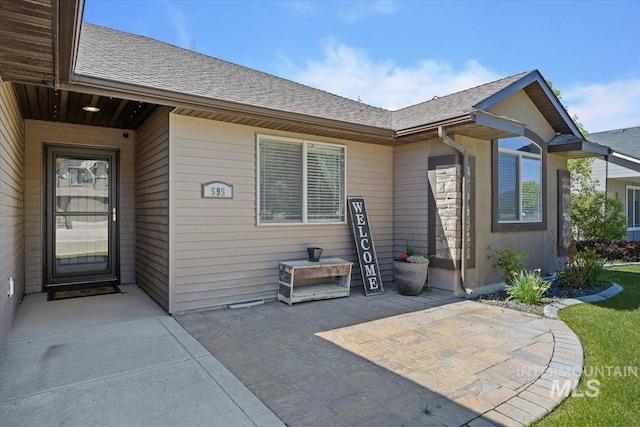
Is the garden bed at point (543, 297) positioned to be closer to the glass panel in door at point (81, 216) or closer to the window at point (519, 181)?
the window at point (519, 181)

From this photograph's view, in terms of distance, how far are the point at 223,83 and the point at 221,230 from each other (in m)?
2.26

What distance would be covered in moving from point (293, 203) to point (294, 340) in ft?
8.11

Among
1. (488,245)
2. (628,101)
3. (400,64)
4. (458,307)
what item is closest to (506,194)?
(488,245)

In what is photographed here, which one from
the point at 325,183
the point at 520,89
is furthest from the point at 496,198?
the point at 325,183

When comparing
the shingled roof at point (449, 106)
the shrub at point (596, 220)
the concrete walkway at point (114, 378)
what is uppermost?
the shingled roof at point (449, 106)

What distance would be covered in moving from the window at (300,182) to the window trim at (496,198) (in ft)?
8.68

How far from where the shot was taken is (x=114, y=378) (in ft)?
9.30

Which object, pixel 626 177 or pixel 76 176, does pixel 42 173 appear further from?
pixel 626 177

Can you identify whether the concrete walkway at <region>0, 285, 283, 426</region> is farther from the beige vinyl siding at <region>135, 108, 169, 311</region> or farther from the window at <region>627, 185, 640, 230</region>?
the window at <region>627, 185, 640, 230</region>

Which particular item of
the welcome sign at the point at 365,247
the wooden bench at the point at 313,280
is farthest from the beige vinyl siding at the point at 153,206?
the welcome sign at the point at 365,247

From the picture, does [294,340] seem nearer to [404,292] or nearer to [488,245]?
[404,292]

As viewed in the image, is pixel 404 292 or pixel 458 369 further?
pixel 404 292

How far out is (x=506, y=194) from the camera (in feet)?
22.0

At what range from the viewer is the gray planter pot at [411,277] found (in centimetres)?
563
